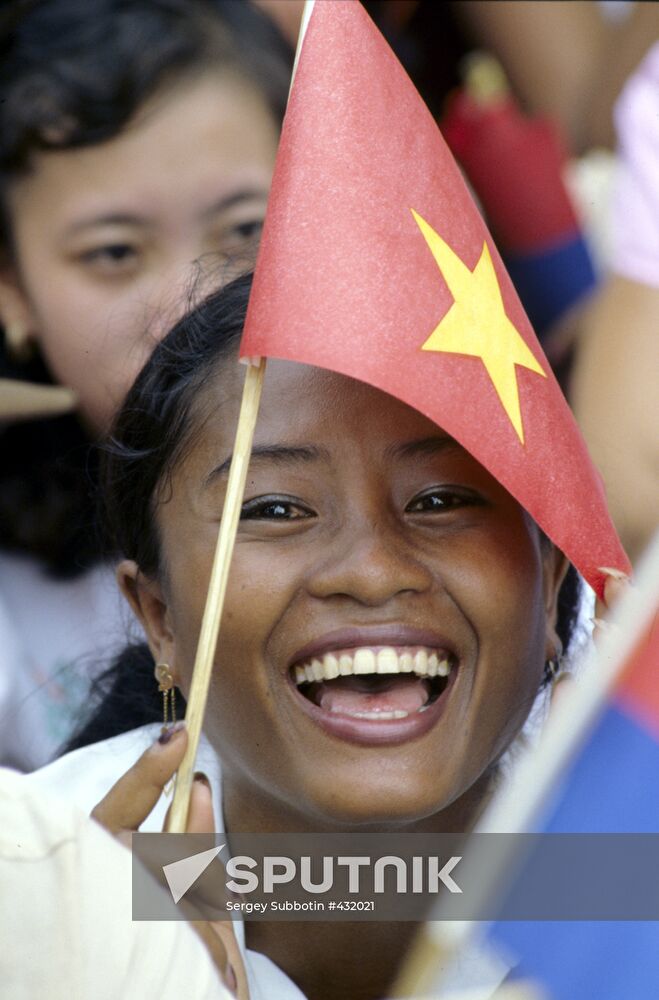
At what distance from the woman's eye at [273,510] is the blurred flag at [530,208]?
129 centimetres

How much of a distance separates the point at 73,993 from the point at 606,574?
55 cm

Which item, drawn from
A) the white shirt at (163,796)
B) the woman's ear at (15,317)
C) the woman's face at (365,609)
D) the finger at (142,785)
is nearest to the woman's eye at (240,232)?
the woman's ear at (15,317)

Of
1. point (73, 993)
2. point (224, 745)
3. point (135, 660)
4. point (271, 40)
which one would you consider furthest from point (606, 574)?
point (271, 40)

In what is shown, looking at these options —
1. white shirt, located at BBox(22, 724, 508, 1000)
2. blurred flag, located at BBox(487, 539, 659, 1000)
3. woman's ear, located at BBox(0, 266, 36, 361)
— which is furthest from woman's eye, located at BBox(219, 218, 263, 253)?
blurred flag, located at BBox(487, 539, 659, 1000)

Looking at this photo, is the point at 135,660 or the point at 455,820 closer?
the point at 455,820

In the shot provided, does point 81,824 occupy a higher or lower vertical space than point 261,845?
higher

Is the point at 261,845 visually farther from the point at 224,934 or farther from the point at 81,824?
the point at 81,824

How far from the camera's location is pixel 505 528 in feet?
4.74

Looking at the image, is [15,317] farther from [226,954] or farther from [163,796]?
[226,954]

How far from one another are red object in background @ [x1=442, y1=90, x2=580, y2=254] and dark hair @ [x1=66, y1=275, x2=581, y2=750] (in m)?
1.02

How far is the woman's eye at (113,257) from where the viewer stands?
7.56ft

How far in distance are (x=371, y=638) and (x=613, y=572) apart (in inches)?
8.5
